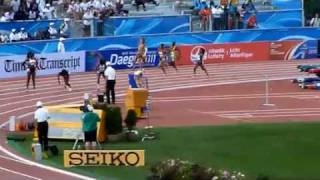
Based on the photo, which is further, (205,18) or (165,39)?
(205,18)

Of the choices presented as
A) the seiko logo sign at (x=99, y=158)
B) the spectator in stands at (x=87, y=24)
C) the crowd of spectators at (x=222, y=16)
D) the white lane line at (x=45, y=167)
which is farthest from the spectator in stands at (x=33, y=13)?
the seiko logo sign at (x=99, y=158)

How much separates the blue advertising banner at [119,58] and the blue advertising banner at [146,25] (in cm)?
329

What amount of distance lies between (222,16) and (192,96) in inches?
734

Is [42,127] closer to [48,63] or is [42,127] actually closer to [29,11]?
[48,63]

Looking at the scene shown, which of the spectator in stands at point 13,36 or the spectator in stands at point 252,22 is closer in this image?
the spectator in stands at point 13,36

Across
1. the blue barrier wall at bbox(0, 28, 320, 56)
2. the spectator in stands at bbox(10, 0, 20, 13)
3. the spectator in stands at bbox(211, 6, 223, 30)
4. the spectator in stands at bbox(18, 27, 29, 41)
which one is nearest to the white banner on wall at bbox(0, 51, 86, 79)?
the blue barrier wall at bbox(0, 28, 320, 56)

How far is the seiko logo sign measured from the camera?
896 inches

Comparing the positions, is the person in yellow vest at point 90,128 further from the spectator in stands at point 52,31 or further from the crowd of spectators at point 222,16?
the crowd of spectators at point 222,16

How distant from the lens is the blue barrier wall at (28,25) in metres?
48.3

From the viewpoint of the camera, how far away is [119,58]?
49.0m

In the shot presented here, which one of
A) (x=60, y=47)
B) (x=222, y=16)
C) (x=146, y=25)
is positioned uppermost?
(x=222, y=16)

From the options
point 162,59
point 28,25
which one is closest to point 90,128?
point 162,59

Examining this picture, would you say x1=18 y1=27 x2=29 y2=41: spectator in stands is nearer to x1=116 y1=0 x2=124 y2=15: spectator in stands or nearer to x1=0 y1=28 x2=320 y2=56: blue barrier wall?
x1=0 y1=28 x2=320 y2=56: blue barrier wall

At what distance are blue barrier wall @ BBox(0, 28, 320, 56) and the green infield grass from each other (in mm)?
19433
